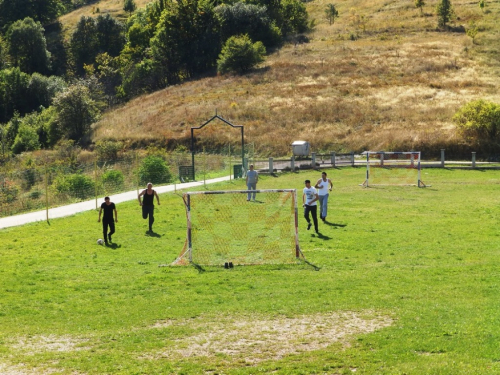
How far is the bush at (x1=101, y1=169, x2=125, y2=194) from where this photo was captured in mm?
37531

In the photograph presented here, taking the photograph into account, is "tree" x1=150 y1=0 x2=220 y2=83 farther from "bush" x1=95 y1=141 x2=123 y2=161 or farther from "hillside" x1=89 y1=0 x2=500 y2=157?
"bush" x1=95 y1=141 x2=123 y2=161

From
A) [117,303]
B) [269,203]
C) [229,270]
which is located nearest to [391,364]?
[117,303]

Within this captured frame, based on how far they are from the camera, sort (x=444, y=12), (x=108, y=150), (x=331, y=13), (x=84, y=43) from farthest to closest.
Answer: (x=84, y=43)
(x=331, y=13)
(x=444, y=12)
(x=108, y=150)

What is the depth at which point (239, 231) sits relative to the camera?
77.5ft

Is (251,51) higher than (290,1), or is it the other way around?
(290,1)

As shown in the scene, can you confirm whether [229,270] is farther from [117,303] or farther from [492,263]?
[492,263]

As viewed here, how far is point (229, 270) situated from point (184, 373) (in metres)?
7.38

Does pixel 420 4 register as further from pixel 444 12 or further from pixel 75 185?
pixel 75 185

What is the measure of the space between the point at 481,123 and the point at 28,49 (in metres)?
89.7

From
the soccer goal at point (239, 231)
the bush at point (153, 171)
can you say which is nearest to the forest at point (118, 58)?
the bush at point (153, 171)

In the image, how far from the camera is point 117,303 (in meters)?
14.9

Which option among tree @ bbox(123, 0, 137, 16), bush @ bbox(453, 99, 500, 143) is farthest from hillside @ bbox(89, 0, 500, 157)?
tree @ bbox(123, 0, 137, 16)

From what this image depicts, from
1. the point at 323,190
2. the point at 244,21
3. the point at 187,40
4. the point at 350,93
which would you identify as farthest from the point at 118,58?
the point at 323,190

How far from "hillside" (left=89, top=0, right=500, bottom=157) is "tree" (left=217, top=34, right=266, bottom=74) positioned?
88.9 inches
